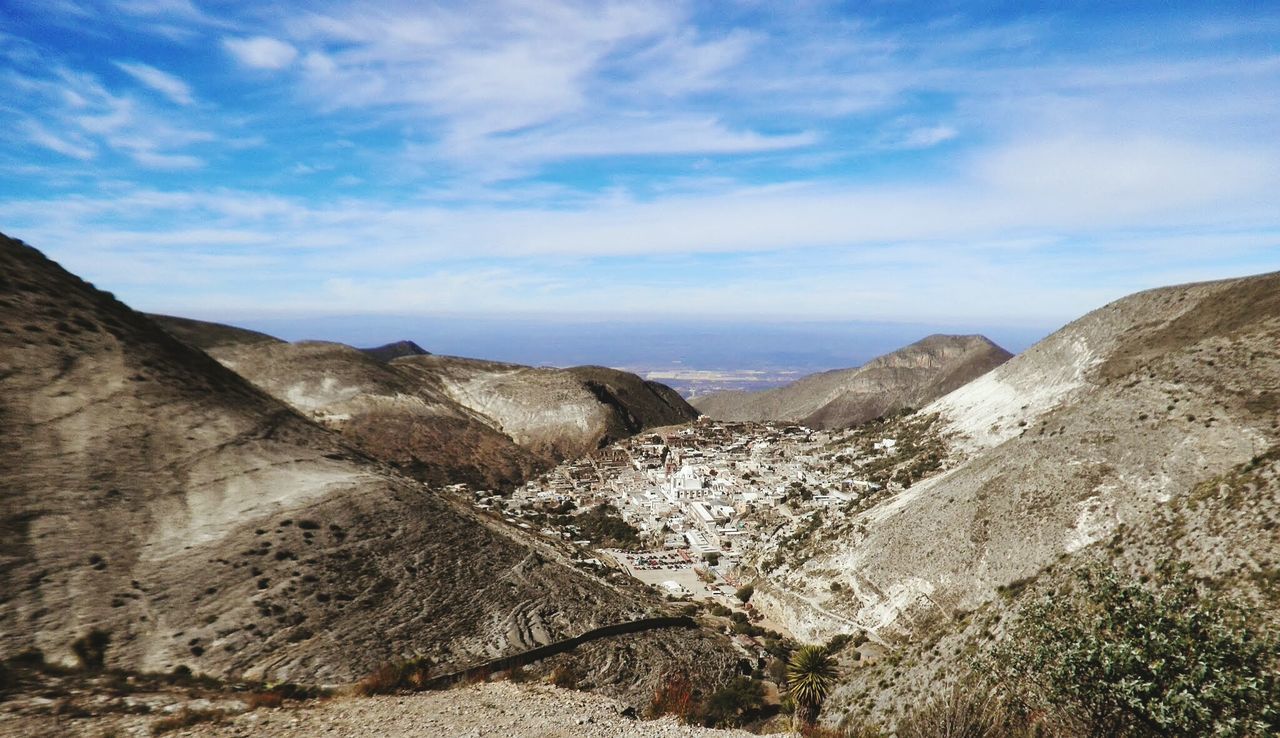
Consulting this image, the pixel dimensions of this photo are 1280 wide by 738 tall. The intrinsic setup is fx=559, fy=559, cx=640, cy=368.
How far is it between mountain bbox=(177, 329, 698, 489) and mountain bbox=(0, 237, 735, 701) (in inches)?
1677

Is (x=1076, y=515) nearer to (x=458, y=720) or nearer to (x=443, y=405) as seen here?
(x=458, y=720)

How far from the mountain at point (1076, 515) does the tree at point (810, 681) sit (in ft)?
3.67

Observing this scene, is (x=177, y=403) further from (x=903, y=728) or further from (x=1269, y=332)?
(x=1269, y=332)

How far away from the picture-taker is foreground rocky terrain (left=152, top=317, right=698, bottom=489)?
257 feet

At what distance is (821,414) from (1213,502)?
436 feet

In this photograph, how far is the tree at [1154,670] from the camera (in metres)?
9.09

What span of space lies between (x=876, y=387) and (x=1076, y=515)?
131 m

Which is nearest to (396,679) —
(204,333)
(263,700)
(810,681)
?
(263,700)

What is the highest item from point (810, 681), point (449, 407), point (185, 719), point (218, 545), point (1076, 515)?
point (218, 545)

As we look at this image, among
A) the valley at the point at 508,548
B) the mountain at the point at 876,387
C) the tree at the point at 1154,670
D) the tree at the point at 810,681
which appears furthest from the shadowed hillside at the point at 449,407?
the tree at the point at 1154,670

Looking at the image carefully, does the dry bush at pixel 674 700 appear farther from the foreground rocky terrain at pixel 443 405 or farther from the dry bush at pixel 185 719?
the foreground rocky terrain at pixel 443 405

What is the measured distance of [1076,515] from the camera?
2917cm

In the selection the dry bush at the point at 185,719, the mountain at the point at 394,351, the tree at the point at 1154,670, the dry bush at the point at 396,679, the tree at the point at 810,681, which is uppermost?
the mountain at the point at 394,351

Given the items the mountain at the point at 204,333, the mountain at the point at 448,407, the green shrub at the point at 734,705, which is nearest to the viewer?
the green shrub at the point at 734,705
